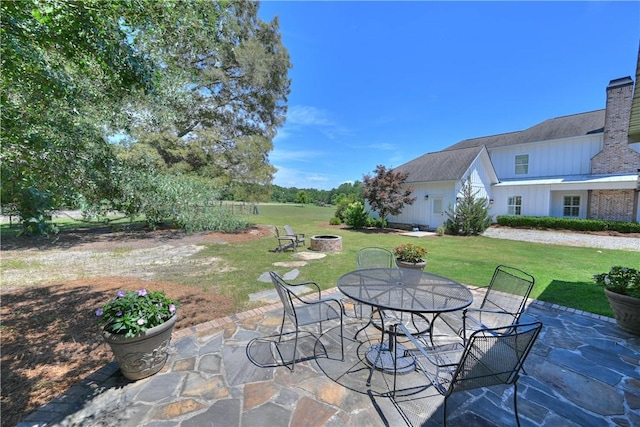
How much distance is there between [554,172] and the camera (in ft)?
58.1

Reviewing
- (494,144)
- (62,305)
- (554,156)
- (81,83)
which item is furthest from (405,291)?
(494,144)

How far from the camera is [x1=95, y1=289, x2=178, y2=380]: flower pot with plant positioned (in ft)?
8.21

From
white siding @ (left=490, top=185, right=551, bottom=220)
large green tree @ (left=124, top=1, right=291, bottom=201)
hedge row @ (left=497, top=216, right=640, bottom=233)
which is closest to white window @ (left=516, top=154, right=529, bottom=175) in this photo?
white siding @ (left=490, top=185, right=551, bottom=220)

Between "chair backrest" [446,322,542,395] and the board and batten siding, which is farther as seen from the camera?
the board and batten siding

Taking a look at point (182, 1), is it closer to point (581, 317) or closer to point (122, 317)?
point (122, 317)

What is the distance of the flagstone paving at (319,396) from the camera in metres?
2.16

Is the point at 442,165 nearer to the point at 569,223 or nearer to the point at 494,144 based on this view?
the point at 569,223

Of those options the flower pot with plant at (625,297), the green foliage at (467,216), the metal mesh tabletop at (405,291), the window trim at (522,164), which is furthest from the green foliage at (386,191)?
the metal mesh tabletop at (405,291)

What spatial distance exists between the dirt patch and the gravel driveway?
1453 cm

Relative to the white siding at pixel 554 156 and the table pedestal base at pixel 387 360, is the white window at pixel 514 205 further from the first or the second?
the table pedestal base at pixel 387 360

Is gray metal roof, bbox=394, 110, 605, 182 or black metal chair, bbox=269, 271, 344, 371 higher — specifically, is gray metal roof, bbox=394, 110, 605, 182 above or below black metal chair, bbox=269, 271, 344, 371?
above

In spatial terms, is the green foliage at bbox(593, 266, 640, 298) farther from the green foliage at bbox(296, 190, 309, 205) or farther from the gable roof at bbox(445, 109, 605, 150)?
the green foliage at bbox(296, 190, 309, 205)

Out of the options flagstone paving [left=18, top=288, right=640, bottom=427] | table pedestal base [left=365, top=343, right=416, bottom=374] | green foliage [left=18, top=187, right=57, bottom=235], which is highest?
green foliage [left=18, top=187, right=57, bottom=235]

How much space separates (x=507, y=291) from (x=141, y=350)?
422cm
